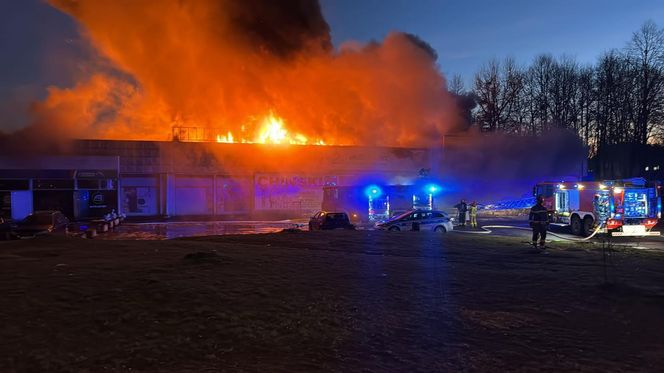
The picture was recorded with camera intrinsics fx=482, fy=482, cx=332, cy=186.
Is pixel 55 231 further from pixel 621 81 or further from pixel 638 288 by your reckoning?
pixel 621 81

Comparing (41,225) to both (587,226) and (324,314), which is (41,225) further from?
(587,226)

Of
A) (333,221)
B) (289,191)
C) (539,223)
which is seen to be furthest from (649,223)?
(289,191)

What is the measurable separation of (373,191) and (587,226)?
10610 mm

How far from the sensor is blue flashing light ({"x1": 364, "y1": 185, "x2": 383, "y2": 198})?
2653 cm

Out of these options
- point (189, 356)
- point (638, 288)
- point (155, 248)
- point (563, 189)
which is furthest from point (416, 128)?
point (189, 356)

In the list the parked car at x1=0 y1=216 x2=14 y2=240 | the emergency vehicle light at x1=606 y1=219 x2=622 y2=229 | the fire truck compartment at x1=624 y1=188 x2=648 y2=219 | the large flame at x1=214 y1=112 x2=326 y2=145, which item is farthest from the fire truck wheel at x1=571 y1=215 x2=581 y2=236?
the parked car at x1=0 y1=216 x2=14 y2=240

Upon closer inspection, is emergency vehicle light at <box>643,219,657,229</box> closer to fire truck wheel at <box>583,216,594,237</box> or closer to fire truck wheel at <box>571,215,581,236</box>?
fire truck wheel at <box>583,216,594,237</box>

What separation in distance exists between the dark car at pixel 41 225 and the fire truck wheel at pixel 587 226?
Result: 22495mm

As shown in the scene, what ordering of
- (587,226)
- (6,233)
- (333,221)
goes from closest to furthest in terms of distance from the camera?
(6,233) → (587,226) → (333,221)

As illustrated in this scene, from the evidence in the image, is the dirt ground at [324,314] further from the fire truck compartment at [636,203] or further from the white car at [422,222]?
the white car at [422,222]

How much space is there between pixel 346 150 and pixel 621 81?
2508 cm

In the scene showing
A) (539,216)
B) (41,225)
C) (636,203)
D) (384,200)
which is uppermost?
(384,200)

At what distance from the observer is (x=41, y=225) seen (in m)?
20.4

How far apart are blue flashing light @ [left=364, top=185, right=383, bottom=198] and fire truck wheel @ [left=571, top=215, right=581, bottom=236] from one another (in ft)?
31.6
